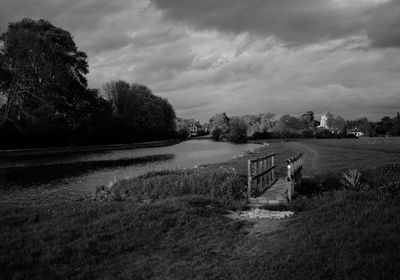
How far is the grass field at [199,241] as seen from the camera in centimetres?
764

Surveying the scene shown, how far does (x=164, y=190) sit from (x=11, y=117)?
176 ft

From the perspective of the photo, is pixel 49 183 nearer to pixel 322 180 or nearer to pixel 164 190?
pixel 164 190

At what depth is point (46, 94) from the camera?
210 ft

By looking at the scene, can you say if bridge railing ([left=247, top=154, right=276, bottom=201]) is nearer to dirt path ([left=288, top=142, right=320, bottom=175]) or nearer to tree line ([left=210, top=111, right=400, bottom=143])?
dirt path ([left=288, top=142, right=320, bottom=175])

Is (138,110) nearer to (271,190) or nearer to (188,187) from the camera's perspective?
(188,187)

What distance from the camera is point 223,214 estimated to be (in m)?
13.0

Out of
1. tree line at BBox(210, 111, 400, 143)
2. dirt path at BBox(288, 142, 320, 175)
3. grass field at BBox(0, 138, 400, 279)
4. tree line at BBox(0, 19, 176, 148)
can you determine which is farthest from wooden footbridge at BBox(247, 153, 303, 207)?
tree line at BBox(210, 111, 400, 143)

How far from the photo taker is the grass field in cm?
764

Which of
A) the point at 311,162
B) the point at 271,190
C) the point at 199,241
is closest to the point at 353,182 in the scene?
the point at 271,190

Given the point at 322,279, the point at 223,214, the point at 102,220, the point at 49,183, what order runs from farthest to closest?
the point at 49,183, the point at 223,214, the point at 102,220, the point at 322,279


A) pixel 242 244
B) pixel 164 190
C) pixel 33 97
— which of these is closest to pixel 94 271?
pixel 242 244

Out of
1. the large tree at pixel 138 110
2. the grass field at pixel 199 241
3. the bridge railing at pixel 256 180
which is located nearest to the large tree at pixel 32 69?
the large tree at pixel 138 110

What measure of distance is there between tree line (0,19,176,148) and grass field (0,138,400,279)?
51.5m

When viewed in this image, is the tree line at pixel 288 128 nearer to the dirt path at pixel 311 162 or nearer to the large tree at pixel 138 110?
the large tree at pixel 138 110
